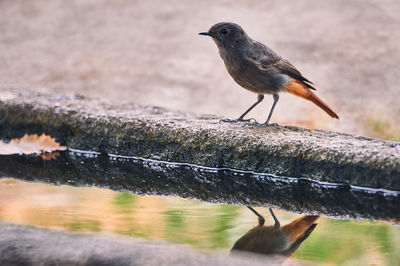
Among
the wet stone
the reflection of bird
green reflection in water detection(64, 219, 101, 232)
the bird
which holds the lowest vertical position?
green reflection in water detection(64, 219, 101, 232)

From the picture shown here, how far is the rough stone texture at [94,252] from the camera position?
8.21ft

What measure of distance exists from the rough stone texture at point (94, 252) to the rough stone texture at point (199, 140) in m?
1.30

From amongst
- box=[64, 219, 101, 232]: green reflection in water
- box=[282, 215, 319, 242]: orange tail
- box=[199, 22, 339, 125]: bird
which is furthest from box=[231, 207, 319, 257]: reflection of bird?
box=[199, 22, 339, 125]: bird

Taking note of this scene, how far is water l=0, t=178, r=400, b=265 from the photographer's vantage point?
2.74m

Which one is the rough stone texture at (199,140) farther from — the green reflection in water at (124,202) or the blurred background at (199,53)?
the blurred background at (199,53)

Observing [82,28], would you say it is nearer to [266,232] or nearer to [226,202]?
[226,202]

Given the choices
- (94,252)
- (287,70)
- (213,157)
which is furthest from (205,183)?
(94,252)

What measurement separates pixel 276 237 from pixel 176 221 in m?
0.53

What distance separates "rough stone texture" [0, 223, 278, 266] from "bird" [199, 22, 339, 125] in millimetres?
2049

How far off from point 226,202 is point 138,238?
3.05ft

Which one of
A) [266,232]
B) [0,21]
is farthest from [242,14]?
[266,232]

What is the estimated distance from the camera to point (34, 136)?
4.84 m

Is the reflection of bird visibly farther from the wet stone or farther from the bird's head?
the bird's head

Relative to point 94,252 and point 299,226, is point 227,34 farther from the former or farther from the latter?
point 94,252
